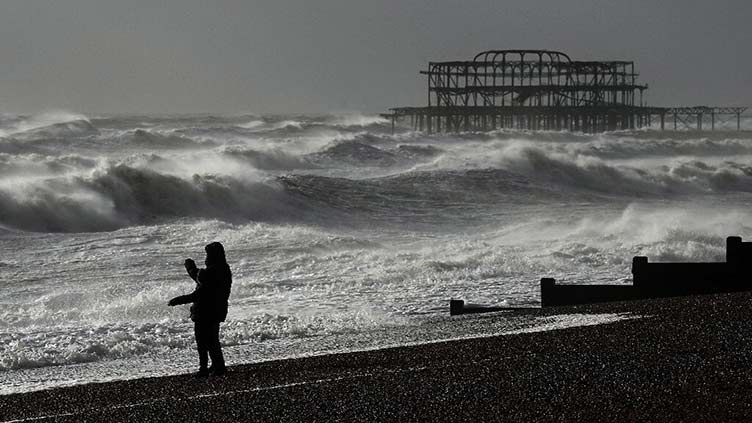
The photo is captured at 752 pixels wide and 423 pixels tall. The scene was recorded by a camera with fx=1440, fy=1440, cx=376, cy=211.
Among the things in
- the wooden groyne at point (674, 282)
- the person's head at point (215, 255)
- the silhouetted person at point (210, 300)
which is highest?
Answer: the person's head at point (215, 255)

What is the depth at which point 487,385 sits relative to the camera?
23.6ft

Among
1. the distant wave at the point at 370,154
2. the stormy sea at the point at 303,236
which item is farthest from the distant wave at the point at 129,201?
the distant wave at the point at 370,154

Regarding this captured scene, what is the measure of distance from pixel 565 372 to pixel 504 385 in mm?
426

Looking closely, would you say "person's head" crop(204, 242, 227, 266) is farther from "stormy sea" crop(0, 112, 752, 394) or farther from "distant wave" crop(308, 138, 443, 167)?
"distant wave" crop(308, 138, 443, 167)

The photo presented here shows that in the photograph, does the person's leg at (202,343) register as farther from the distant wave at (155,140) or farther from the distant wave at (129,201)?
the distant wave at (155,140)

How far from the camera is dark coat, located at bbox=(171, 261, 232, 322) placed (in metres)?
8.45

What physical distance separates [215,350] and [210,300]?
310mm

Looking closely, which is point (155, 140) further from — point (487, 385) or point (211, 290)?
point (487, 385)

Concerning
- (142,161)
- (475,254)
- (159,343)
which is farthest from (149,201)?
(159,343)

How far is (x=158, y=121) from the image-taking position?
76625mm

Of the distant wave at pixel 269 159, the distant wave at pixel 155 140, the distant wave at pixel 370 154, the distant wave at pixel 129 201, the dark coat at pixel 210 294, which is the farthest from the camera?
the distant wave at pixel 155 140

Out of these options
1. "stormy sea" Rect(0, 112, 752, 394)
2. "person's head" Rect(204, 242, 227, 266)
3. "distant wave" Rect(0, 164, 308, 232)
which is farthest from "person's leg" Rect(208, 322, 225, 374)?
"distant wave" Rect(0, 164, 308, 232)

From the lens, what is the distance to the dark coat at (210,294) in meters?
8.45

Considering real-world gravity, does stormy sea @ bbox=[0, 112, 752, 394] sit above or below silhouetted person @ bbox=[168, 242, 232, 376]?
below
